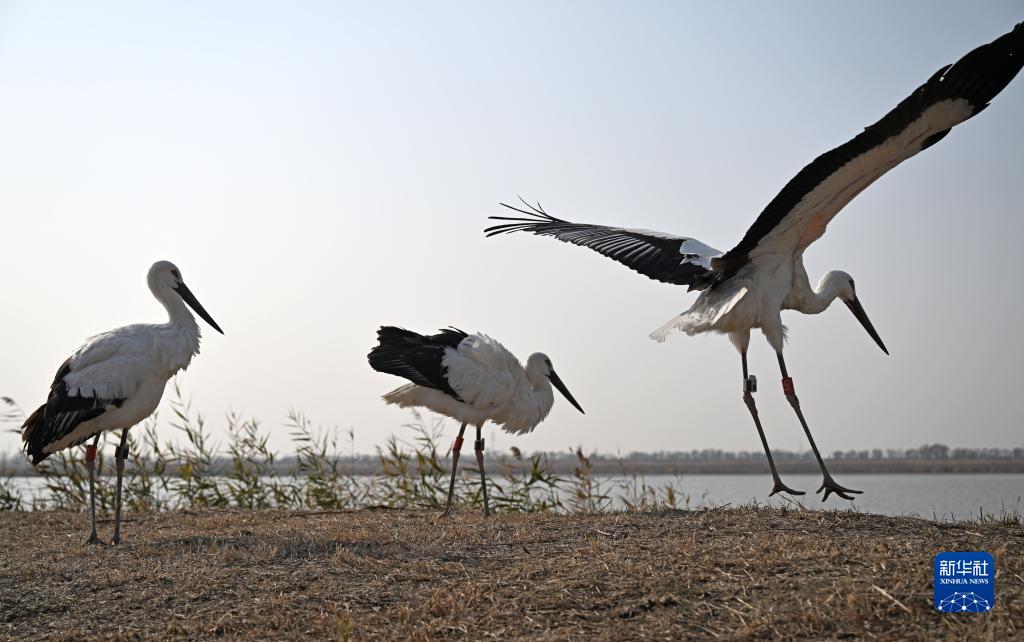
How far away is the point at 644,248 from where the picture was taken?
894cm

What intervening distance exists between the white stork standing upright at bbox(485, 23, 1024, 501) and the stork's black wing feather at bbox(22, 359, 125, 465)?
4283 mm

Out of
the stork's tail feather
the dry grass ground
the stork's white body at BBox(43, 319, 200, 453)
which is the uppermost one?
the stork's white body at BBox(43, 319, 200, 453)

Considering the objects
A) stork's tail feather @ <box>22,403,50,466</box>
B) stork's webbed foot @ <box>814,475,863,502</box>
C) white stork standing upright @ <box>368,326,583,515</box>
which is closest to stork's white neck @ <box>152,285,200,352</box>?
stork's tail feather @ <box>22,403,50,466</box>

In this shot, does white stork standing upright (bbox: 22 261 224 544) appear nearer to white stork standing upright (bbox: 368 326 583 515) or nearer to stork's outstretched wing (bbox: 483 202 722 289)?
white stork standing upright (bbox: 368 326 583 515)

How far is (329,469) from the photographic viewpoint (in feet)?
34.5

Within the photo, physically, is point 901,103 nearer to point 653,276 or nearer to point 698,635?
point 653,276

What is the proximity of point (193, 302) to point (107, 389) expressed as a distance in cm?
166

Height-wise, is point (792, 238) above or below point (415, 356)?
above

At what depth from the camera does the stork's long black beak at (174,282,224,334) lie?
27.9 ft

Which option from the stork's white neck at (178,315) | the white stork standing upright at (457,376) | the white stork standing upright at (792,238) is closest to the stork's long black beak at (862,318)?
the white stork standing upright at (792,238)

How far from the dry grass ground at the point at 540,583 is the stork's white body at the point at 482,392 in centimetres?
234

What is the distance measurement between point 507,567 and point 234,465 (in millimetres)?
6120

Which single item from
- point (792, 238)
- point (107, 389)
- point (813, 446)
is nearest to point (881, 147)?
point (792, 238)

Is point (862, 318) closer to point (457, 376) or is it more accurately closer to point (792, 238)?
point (792, 238)
